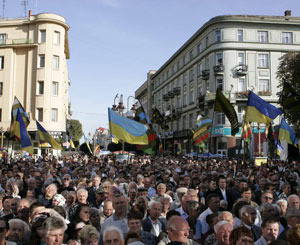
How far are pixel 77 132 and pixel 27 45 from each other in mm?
52154

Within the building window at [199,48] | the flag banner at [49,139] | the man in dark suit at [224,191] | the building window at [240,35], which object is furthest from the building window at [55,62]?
the man in dark suit at [224,191]

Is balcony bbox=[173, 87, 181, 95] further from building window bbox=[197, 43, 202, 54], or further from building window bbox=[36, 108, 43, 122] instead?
building window bbox=[36, 108, 43, 122]

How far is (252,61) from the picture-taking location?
43781 millimetres

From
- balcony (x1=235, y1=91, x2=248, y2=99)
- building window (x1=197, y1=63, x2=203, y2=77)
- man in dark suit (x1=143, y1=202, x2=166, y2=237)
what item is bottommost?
man in dark suit (x1=143, y1=202, x2=166, y2=237)

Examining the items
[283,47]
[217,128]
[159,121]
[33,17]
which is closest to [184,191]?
[159,121]

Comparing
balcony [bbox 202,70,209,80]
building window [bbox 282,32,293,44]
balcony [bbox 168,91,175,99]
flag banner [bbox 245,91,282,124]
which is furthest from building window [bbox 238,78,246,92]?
flag banner [bbox 245,91,282,124]

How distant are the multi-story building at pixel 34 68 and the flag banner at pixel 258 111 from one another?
97.6 ft

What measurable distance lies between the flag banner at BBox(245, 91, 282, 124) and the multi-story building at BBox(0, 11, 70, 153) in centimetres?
2975

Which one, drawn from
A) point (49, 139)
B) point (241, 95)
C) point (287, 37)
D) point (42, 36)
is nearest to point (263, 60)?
point (287, 37)

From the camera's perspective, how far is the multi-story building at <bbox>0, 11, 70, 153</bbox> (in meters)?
39.2

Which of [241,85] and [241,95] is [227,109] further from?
[241,85]

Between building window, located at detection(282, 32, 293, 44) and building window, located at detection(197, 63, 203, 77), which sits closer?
building window, located at detection(282, 32, 293, 44)

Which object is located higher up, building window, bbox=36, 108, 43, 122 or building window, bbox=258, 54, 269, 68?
building window, bbox=258, 54, 269, 68

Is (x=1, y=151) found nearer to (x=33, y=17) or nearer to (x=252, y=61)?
(x=33, y=17)
